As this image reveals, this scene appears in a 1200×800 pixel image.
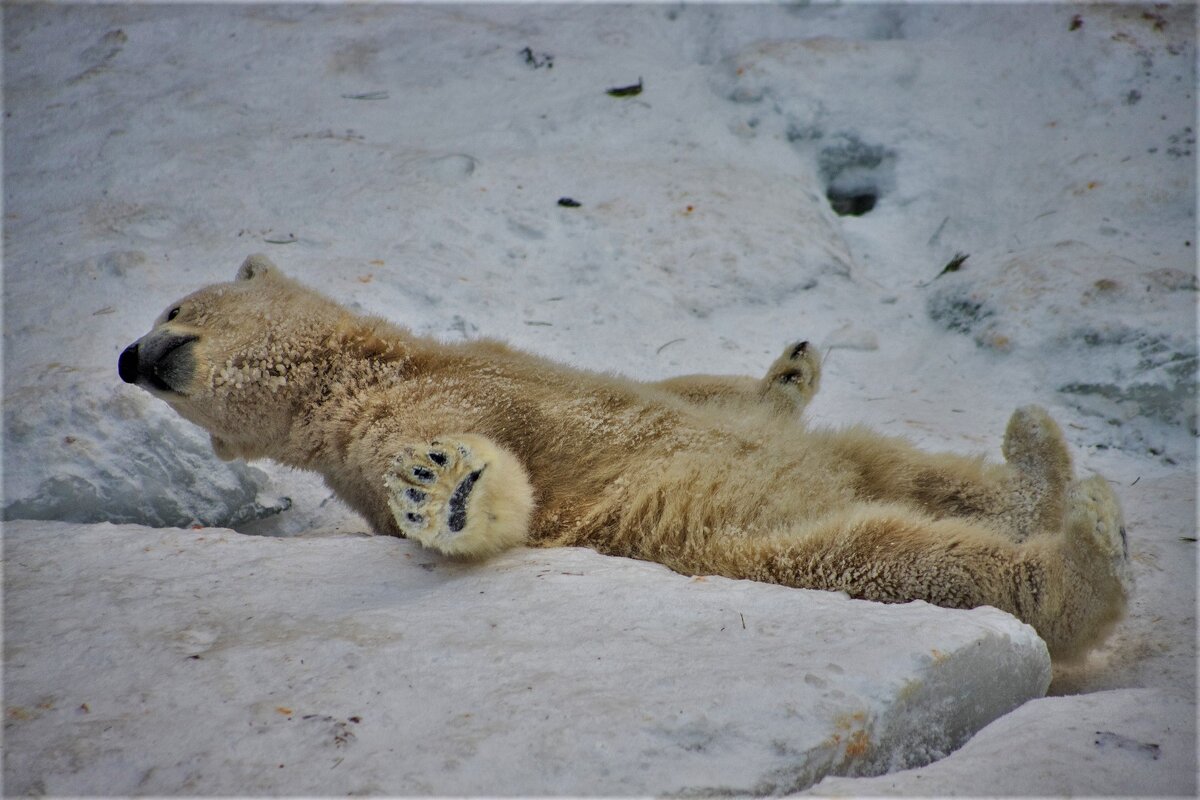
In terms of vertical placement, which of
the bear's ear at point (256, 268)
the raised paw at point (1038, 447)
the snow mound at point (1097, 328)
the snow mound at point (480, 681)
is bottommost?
the snow mound at point (1097, 328)

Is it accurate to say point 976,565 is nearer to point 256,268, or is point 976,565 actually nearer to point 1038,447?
point 1038,447

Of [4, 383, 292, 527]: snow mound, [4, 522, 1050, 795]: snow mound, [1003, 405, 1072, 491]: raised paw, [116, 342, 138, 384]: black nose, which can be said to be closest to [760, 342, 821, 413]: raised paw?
[1003, 405, 1072, 491]: raised paw

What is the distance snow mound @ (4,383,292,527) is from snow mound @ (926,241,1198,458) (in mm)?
4395

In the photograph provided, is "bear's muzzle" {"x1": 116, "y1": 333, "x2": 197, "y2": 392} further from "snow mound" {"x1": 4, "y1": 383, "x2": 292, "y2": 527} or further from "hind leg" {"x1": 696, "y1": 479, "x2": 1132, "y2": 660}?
"hind leg" {"x1": 696, "y1": 479, "x2": 1132, "y2": 660}

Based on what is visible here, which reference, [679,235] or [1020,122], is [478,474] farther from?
[1020,122]

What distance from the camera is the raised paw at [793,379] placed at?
455 centimetres

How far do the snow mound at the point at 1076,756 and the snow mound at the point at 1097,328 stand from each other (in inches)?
119

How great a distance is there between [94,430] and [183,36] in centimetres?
511

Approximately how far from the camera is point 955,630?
271 cm

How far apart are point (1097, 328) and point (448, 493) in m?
4.07

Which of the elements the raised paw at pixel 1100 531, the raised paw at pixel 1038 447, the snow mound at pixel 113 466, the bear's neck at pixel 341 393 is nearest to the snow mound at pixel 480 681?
the raised paw at pixel 1100 531

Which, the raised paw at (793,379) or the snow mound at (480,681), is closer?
the snow mound at (480,681)

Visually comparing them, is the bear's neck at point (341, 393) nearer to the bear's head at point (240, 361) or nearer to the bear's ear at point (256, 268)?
the bear's head at point (240, 361)

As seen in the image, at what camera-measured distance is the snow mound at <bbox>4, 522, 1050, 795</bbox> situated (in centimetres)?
223
